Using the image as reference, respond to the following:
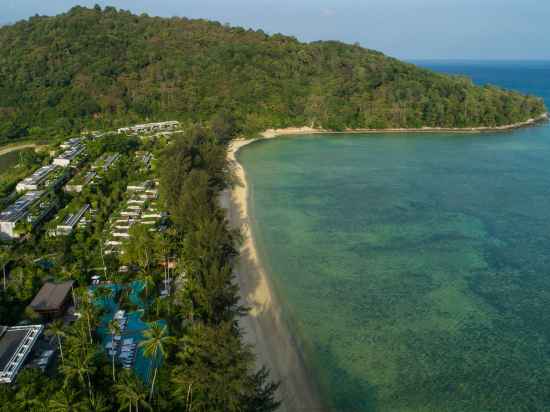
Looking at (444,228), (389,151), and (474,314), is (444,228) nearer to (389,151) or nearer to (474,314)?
(474,314)

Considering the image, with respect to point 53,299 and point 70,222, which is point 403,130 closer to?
point 70,222

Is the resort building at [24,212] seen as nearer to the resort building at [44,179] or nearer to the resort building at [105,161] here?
the resort building at [44,179]

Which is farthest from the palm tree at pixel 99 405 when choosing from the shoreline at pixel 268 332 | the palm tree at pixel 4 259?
the palm tree at pixel 4 259

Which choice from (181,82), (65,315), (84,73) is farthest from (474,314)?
(84,73)

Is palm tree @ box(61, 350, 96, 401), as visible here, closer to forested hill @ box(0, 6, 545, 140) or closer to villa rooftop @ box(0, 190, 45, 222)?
villa rooftop @ box(0, 190, 45, 222)

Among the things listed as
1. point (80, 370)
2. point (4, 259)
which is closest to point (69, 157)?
point (4, 259)

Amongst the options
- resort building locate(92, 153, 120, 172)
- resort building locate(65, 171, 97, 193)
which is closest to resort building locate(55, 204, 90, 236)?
resort building locate(65, 171, 97, 193)
